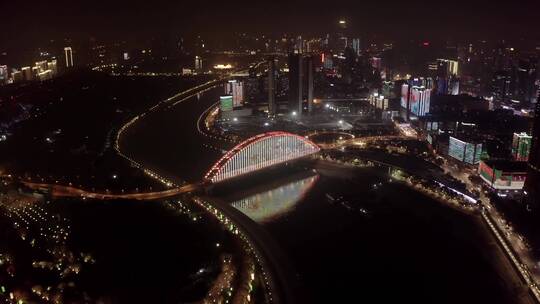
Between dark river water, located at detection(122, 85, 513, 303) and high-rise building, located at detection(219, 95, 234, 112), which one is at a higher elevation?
high-rise building, located at detection(219, 95, 234, 112)

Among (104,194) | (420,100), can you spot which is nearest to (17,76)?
(104,194)

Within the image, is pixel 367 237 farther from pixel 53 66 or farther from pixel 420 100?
pixel 53 66

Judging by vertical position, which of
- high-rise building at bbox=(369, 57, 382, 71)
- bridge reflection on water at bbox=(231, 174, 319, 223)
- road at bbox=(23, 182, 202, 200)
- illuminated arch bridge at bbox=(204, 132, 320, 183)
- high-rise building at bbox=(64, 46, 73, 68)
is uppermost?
high-rise building at bbox=(64, 46, 73, 68)

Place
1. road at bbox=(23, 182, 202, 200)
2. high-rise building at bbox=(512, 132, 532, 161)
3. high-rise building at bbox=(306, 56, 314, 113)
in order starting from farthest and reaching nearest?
high-rise building at bbox=(306, 56, 314, 113) < high-rise building at bbox=(512, 132, 532, 161) < road at bbox=(23, 182, 202, 200)

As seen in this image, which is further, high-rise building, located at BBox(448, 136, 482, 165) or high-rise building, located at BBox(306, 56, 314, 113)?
high-rise building, located at BBox(306, 56, 314, 113)

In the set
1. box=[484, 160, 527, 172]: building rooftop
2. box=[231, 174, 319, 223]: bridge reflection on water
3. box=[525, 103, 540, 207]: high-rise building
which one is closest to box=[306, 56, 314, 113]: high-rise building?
box=[231, 174, 319, 223]: bridge reflection on water

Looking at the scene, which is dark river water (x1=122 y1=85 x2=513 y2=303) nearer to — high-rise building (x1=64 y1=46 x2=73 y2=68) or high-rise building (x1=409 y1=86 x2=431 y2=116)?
high-rise building (x1=409 y1=86 x2=431 y2=116)

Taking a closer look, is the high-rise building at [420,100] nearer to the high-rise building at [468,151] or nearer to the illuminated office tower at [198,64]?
the high-rise building at [468,151]

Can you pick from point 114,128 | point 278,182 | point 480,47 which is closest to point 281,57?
point 480,47
